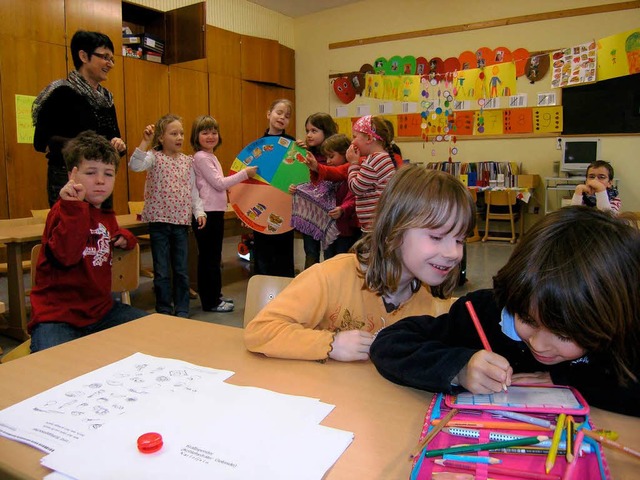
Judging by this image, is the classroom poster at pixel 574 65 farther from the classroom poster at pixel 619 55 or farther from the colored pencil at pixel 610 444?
the colored pencil at pixel 610 444

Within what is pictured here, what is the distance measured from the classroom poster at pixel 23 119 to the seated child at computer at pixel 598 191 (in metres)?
4.86

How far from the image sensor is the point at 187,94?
6.63m

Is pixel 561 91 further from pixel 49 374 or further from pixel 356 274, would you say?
pixel 49 374

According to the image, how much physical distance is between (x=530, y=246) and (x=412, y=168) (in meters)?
0.48

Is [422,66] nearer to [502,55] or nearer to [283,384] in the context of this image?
[502,55]

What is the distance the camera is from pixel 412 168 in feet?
4.16

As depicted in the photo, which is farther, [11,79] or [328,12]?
[328,12]

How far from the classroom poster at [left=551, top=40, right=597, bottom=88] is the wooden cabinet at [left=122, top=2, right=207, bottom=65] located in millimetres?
4254

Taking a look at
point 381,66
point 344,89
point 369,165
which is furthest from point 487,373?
point 344,89

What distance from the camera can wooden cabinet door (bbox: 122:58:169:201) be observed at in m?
5.88

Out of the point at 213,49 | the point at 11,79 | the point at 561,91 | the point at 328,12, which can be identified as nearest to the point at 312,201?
the point at 11,79

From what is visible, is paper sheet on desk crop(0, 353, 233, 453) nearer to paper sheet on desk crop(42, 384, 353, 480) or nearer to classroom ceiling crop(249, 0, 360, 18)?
paper sheet on desk crop(42, 384, 353, 480)

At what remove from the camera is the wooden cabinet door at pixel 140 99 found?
5875 millimetres

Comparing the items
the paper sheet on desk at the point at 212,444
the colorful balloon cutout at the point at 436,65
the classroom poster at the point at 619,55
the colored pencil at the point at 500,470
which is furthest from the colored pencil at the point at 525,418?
the colorful balloon cutout at the point at 436,65
